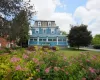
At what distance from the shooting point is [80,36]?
166 ft

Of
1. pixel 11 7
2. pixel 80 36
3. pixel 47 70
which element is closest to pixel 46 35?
pixel 80 36

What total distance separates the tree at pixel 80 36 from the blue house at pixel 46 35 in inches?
337

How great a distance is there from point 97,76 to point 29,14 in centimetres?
1459

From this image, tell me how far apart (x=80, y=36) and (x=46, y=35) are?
14144 millimetres

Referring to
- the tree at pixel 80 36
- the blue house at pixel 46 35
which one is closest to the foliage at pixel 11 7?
the tree at pixel 80 36

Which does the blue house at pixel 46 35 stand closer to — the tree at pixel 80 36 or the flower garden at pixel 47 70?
the tree at pixel 80 36

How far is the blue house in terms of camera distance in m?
61.1

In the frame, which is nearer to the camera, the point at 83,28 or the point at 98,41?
the point at 83,28

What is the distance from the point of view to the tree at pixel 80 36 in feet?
164

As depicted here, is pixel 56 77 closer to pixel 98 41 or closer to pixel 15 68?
pixel 15 68

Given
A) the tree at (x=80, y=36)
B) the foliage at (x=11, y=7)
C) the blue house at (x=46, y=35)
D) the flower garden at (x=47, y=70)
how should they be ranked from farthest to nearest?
the blue house at (x=46, y=35) → the tree at (x=80, y=36) → the foliage at (x=11, y=7) → the flower garden at (x=47, y=70)

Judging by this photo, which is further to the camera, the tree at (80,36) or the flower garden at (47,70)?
the tree at (80,36)

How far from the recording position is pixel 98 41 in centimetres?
8756

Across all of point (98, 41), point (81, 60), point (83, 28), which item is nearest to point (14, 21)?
point (81, 60)
